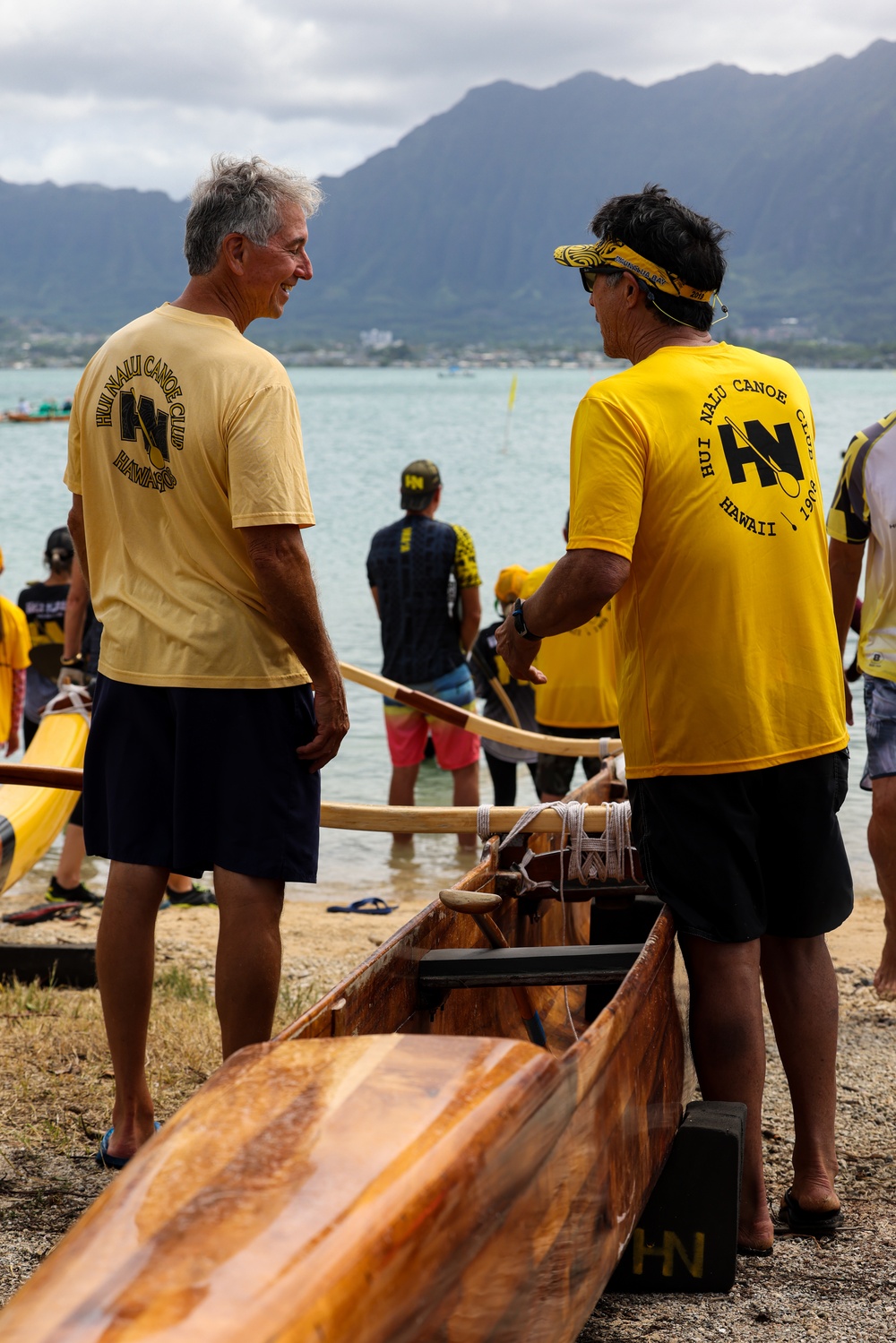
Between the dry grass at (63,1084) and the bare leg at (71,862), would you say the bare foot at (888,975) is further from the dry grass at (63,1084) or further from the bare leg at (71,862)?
the bare leg at (71,862)

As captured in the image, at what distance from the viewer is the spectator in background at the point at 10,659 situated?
6.81m

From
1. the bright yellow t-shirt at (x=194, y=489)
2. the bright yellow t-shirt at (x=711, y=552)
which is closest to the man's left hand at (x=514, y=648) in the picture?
the bright yellow t-shirt at (x=711, y=552)

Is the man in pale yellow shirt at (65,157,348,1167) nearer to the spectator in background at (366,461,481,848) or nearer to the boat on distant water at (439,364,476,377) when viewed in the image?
the spectator in background at (366,461,481,848)

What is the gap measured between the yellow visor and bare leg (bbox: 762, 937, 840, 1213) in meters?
1.45

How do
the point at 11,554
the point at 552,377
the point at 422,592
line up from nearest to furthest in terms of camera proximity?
the point at 422,592, the point at 11,554, the point at 552,377

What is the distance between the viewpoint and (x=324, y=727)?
3.09 m

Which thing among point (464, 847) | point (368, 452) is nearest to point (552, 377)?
point (368, 452)

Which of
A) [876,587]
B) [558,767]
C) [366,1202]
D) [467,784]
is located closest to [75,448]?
[366,1202]

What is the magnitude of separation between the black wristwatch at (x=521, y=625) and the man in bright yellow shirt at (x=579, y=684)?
330 cm

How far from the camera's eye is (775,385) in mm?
2914

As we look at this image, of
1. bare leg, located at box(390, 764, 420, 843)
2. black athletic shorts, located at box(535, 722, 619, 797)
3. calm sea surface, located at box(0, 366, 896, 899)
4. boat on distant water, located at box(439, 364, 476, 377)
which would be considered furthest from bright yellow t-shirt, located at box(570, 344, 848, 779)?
boat on distant water, located at box(439, 364, 476, 377)

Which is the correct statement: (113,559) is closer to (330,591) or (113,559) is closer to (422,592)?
(422,592)

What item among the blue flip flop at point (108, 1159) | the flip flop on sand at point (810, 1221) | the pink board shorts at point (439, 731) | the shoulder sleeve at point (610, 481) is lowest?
the blue flip flop at point (108, 1159)

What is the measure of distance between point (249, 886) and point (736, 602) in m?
1.25
